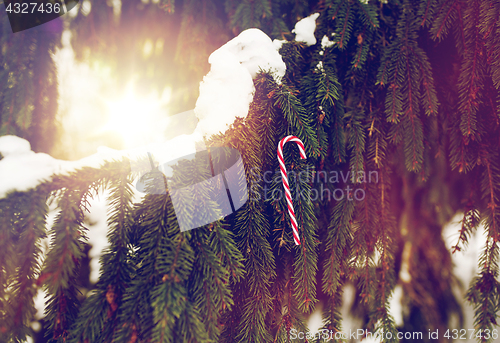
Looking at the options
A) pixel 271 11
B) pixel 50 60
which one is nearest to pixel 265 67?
pixel 271 11

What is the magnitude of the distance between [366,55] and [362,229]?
71 cm

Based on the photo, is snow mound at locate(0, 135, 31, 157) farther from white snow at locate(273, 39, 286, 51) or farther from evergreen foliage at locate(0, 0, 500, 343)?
white snow at locate(273, 39, 286, 51)

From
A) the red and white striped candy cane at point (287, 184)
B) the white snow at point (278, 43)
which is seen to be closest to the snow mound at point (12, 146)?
the red and white striped candy cane at point (287, 184)

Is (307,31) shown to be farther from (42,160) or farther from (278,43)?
(42,160)

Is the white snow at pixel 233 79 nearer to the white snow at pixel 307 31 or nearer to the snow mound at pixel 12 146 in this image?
the white snow at pixel 307 31

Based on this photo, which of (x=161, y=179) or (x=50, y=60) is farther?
(x=50, y=60)

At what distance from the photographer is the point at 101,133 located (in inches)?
54.2

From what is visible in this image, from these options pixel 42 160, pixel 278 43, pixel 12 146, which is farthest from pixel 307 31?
pixel 12 146

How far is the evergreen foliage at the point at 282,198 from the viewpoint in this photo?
0.58 m

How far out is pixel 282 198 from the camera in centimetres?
76

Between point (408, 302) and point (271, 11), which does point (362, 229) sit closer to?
point (271, 11)

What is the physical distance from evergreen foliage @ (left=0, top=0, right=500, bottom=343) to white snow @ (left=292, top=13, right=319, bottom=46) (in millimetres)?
33

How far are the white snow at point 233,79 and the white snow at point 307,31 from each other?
180 millimetres

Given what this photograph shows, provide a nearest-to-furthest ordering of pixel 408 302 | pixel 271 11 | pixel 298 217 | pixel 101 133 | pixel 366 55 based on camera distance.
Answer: pixel 298 217 < pixel 366 55 < pixel 271 11 < pixel 101 133 < pixel 408 302
